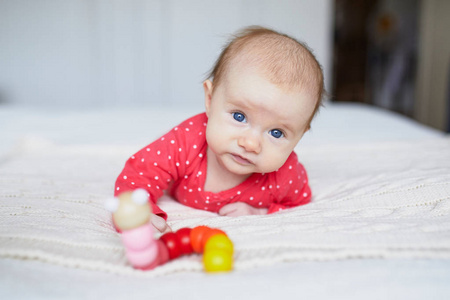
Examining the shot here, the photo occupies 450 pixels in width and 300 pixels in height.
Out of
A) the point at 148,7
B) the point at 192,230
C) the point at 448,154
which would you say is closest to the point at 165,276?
the point at 192,230

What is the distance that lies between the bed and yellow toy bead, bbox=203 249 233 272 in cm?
1

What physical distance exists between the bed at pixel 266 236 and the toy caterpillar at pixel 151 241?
0.02 meters

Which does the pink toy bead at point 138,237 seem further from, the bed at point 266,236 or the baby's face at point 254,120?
the baby's face at point 254,120

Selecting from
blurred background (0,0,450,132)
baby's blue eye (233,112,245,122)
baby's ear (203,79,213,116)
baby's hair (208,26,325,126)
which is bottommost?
blurred background (0,0,450,132)

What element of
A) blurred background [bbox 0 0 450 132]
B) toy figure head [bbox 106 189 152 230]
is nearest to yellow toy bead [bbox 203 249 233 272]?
toy figure head [bbox 106 189 152 230]

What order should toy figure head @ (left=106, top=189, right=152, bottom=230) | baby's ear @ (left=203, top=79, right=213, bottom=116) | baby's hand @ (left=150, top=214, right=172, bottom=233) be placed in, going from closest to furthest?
toy figure head @ (left=106, top=189, right=152, bottom=230) → baby's hand @ (left=150, top=214, right=172, bottom=233) → baby's ear @ (left=203, top=79, right=213, bottom=116)

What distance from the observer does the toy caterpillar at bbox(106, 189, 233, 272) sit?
0.51 meters

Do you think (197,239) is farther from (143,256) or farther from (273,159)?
(273,159)

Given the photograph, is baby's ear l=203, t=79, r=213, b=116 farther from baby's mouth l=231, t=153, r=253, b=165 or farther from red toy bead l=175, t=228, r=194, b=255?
red toy bead l=175, t=228, r=194, b=255

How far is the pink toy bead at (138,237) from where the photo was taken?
0.52m

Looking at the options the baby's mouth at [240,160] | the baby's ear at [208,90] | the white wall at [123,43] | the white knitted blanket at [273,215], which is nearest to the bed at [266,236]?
the white knitted blanket at [273,215]

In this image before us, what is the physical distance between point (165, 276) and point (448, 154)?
103cm

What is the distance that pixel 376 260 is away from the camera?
581mm

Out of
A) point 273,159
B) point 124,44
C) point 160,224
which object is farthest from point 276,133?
point 124,44
